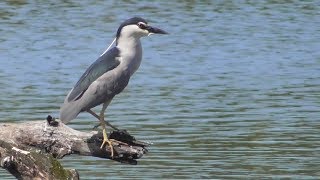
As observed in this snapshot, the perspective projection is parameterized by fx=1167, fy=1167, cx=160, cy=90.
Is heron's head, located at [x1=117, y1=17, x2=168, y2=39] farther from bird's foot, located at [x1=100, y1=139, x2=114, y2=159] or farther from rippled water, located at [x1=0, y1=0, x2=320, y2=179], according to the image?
rippled water, located at [x1=0, y1=0, x2=320, y2=179]

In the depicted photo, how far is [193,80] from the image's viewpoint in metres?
16.5

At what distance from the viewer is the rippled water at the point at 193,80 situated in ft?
37.4

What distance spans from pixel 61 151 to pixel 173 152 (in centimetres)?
415

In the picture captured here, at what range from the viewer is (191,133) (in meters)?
12.5

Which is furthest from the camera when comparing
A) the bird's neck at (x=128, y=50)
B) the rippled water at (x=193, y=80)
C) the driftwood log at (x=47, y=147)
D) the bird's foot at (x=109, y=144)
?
the rippled water at (x=193, y=80)

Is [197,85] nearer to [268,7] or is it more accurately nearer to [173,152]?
[173,152]

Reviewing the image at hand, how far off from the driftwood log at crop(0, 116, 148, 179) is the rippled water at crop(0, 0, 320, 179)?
9.19ft

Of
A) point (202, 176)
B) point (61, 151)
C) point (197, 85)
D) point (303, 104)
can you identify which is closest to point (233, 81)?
point (197, 85)

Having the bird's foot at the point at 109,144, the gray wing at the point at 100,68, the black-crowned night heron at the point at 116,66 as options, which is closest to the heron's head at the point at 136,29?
the black-crowned night heron at the point at 116,66

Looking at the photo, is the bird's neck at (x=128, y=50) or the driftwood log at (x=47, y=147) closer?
the driftwood log at (x=47, y=147)

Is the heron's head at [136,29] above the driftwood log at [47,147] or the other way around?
above

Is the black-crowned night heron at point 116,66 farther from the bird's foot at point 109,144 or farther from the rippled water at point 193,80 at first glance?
the rippled water at point 193,80

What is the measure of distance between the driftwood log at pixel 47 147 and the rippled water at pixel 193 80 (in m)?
2.80

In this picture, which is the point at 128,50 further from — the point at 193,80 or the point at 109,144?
the point at 193,80
